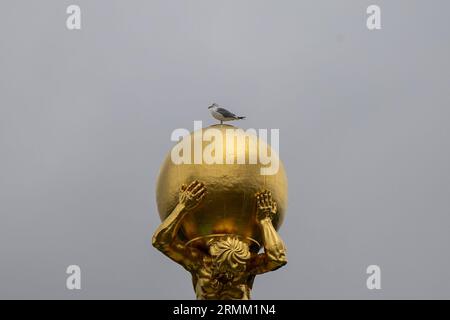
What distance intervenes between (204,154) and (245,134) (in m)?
1.09

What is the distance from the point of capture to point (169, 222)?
193 ft

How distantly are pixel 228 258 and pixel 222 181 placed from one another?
1.64m

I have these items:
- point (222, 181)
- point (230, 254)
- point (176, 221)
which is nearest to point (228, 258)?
point (230, 254)

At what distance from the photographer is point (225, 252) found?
58.6 meters

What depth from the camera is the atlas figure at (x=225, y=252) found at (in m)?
58.6

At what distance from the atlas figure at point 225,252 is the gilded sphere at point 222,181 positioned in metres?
0.18

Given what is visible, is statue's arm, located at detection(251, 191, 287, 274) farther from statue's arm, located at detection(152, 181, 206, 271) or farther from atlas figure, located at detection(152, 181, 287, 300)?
statue's arm, located at detection(152, 181, 206, 271)

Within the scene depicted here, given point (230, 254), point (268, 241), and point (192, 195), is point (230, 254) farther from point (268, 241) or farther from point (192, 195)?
point (192, 195)

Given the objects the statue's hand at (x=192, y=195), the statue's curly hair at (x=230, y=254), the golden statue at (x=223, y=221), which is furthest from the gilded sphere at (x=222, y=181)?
the statue's curly hair at (x=230, y=254)

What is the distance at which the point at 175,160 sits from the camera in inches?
2341

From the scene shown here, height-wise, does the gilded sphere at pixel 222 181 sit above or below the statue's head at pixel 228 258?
above

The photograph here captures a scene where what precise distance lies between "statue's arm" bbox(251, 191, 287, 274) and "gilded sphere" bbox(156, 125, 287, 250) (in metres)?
0.16

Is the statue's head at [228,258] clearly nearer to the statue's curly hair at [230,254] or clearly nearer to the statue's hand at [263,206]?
the statue's curly hair at [230,254]
